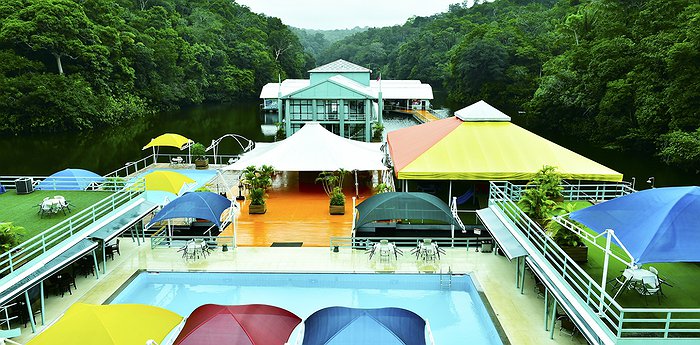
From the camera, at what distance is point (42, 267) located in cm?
1197

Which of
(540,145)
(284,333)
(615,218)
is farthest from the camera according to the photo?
(540,145)

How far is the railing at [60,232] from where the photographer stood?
11.3m

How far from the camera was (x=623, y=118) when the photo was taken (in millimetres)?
42719

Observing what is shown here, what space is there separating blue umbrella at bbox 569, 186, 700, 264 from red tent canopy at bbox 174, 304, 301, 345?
242 inches

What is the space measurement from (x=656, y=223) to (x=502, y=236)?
207 inches

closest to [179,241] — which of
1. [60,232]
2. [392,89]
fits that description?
[60,232]

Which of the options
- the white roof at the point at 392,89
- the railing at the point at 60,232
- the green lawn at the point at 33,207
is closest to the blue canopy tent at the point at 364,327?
the railing at the point at 60,232

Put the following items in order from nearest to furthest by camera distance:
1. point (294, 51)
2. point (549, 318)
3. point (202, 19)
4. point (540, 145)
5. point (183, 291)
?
point (549, 318) → point (183, 291) → point (540, 145) → point (202, 19) → point (294, 51)

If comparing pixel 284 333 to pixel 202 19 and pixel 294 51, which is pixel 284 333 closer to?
pixel 202 19

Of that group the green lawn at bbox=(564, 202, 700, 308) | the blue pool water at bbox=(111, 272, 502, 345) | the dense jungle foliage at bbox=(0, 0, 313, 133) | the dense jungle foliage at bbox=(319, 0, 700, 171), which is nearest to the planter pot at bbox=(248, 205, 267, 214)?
the blue pool water at bbox=(111, 272, 502, 345)

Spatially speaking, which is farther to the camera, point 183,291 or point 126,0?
point 126,0

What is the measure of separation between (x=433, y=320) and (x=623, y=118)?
122ft

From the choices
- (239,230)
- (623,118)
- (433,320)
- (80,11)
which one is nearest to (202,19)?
(80,11)

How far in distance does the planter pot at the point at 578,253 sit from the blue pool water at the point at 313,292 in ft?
8.62
